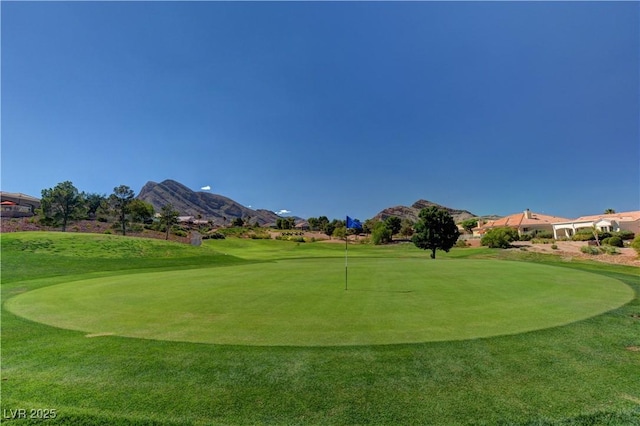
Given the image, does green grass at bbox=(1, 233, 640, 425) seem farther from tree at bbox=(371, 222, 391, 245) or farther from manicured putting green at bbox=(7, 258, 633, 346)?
tree at bbox=(371, 222, 391, 245)

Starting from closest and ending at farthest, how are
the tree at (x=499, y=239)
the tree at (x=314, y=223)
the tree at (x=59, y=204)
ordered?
the tree at (x=59, y=204)
the tree at (x=499, y=239)
the tree at (x=314, y=223)

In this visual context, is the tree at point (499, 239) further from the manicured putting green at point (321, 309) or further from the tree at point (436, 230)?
the manicured putting green at point (321, 309)

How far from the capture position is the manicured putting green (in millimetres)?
7328

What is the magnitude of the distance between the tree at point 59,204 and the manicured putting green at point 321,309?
44324 millimetres

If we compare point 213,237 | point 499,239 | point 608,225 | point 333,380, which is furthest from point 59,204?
point 608,225

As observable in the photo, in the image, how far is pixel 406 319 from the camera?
8367 mm

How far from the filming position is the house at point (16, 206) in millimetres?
70506

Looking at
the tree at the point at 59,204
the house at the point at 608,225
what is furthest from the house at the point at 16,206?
the house at the point at 608,225

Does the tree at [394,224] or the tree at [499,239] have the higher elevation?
the tree at [394,224]

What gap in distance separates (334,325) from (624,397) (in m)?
5.25

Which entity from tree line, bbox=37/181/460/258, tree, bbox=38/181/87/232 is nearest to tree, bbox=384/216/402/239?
tree line, bbox=37/181/460/258

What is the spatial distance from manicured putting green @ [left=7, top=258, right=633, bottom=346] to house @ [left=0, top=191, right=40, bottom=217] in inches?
3173

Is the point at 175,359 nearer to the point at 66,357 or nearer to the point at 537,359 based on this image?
the point at 66,357

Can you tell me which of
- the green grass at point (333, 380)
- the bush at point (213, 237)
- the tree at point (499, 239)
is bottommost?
the green grass at point (333, 380)
